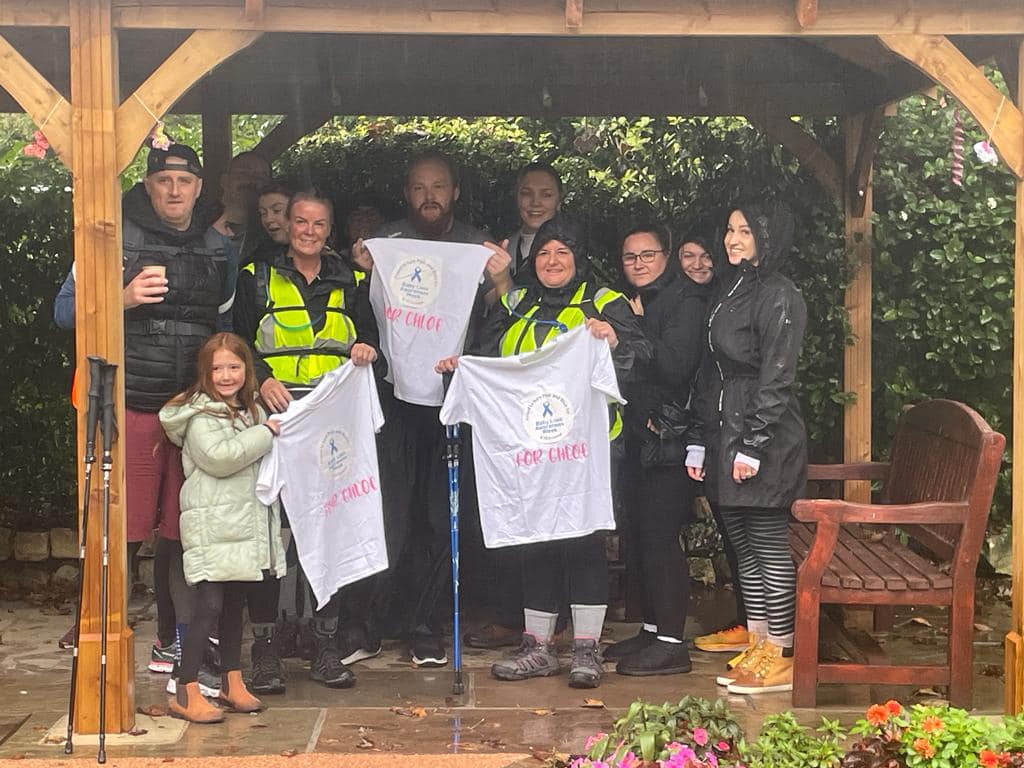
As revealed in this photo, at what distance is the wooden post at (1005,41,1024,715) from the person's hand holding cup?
3.40m

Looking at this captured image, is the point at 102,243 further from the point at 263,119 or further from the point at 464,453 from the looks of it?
the point at 263,119

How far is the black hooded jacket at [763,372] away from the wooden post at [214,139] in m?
3.32

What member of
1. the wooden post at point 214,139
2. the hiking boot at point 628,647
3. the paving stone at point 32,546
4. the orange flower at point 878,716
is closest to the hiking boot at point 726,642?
the hiking boot at point 628,647

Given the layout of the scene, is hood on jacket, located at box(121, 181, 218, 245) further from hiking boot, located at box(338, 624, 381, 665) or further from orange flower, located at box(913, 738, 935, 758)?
orange flower, located at box(913, 738, 935, 758)

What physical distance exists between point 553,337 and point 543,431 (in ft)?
1.33

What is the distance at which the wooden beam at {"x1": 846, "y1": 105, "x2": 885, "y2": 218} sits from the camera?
24.6 ft

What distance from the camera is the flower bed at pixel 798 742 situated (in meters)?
4.12

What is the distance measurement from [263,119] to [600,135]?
7.51m

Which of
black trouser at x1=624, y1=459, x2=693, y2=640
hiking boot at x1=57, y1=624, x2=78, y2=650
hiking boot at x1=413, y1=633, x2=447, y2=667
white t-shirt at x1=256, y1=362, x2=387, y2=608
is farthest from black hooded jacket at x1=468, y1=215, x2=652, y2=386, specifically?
hiking boot at x1=57, y1=624, x2=78, y2=650

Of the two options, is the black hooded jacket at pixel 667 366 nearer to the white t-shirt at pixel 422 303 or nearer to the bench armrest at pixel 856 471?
the white t-shirt at pixel 422 303

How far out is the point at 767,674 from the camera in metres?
6.16

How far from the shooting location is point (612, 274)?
28.2 feet

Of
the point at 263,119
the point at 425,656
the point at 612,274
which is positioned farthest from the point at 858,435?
the point at 263,119

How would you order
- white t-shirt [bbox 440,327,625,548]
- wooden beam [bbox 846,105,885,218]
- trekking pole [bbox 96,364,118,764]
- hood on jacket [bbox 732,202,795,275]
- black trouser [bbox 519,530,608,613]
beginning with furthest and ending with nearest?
1. wooden beam [bbox 846,105,885,218]
2. black trouser [bbox 519,530,608,613]
3. white t-shirt [bbox 440,327,625,548]
4. hood on jacket [bbox 732,202,795,275]
5. trekking pole [bbox 96,364,118,764]
